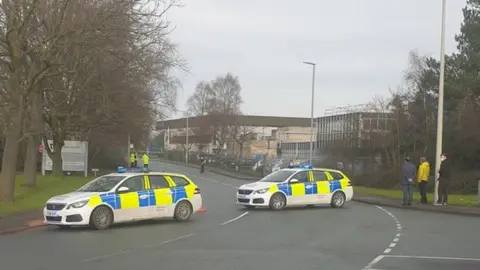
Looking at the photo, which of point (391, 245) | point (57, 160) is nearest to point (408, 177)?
point (391, 245)

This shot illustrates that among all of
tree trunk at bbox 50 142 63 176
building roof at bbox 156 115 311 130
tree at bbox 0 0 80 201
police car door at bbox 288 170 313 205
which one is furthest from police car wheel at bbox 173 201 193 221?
building roof at bbox 156 115 311 130

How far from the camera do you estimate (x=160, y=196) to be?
720 inches

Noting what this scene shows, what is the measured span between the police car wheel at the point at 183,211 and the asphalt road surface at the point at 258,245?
243 millimetres

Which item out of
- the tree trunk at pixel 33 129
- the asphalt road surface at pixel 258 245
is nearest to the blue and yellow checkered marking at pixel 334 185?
the asphalt road surface at pixel 258 245

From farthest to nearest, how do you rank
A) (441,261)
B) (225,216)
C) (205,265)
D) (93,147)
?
(93,147), (225,216), (441,261), (205,265)

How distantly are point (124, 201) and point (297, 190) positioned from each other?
822cm

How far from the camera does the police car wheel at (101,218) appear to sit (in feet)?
53.8

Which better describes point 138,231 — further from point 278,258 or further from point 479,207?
point 479,207

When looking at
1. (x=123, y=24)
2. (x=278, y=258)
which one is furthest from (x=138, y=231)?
(x=123, y=24)

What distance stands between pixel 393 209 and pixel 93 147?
126ft

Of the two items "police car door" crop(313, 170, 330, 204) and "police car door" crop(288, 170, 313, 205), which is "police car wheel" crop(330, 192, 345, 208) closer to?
"police car door" crop(313, 170, 330, 204)

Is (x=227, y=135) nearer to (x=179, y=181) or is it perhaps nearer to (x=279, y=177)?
(x=279, y=177)

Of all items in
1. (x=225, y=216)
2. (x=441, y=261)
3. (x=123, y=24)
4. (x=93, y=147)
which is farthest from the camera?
(x=93, y=147)

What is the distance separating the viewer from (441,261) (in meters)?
11.4
